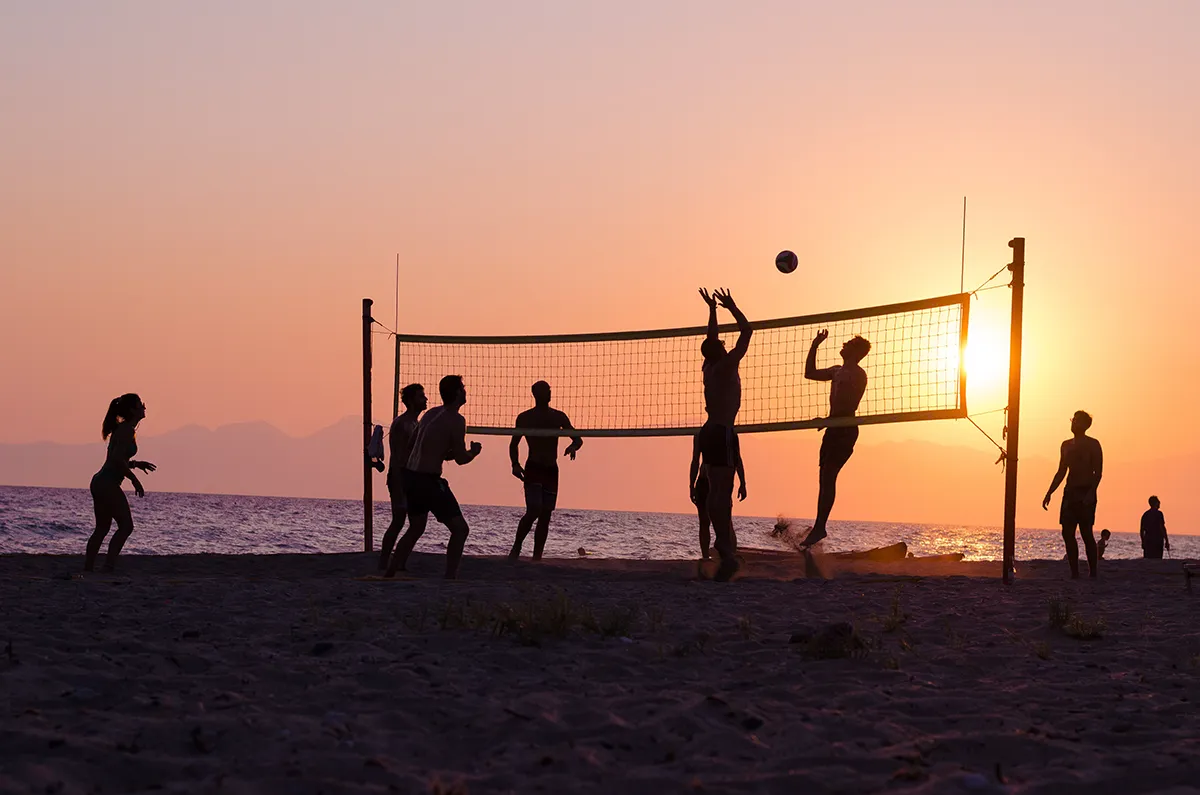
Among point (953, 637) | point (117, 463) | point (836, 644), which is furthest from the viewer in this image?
point (117, 463)

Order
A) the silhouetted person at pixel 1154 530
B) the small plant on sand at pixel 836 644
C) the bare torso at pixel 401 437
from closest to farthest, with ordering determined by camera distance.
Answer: the small plant on sand at pixel 836 644 → the bare torso at pixel 401 437 → the silhouetted person at pixel 1154 530

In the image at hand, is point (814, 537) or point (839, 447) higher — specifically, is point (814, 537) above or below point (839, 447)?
below

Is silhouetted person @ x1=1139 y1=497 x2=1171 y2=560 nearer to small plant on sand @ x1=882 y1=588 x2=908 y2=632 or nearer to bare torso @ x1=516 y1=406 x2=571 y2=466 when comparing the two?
bare torso @ x1=516 y1=406 x2=571 y2=466

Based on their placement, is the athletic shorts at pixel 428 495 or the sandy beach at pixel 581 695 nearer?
the sandy beach at pixel 581 695

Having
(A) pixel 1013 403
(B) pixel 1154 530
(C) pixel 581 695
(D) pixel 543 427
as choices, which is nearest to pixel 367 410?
(D) pixel 543 427

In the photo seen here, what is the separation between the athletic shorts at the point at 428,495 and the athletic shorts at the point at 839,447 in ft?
10.8

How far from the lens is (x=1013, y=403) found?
30.9ft

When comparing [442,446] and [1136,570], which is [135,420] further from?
[1136,570]

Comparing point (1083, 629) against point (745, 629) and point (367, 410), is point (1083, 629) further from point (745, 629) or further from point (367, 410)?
point (367, 410)

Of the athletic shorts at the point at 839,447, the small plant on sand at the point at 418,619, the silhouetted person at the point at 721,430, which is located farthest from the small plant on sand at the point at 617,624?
the athletic shorts at the point at 839,447

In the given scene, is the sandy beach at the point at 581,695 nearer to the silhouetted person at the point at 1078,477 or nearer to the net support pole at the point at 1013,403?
the net support pole at the point at 1013,403

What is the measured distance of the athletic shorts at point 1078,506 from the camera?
10.7m

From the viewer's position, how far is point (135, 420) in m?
→ 9.38

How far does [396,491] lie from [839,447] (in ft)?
13.0
